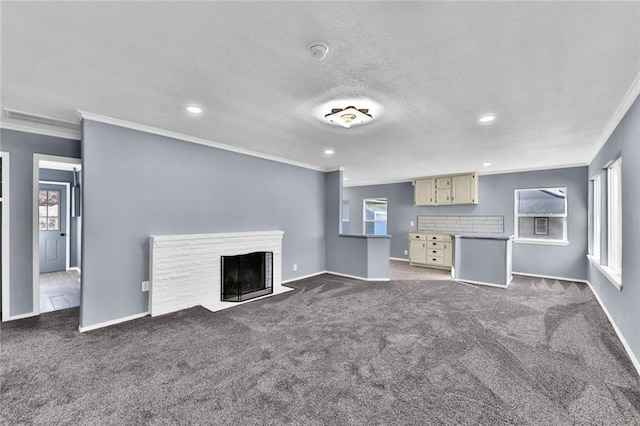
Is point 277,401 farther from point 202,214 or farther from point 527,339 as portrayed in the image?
point 202,214

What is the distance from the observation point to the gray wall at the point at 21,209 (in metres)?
3.32

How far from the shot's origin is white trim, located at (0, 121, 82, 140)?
3254 mm

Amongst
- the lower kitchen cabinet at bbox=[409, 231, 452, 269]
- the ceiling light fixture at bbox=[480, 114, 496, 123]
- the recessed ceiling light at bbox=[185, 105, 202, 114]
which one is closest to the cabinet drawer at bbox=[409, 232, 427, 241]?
the lower kitchen cabinet at bbox=[409, 231, 452, 269]

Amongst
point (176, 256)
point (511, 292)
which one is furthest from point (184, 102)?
point (511, 292)

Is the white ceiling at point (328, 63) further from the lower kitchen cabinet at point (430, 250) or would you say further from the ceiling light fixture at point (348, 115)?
the lower kitchen cabinet at point (430, 250)

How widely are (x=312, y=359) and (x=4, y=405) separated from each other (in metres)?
2.14

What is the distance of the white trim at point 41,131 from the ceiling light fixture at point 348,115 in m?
3.23

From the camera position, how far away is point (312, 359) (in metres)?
2.46

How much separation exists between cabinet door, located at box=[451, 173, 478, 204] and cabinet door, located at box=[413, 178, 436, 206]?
481 millimetres

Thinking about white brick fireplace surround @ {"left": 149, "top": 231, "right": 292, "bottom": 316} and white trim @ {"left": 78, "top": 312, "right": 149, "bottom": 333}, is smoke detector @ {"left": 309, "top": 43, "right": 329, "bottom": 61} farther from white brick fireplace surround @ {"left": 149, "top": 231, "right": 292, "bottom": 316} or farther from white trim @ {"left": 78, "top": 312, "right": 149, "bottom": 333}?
white trim @ {"left": 78, "top": 312, "right": 149, "bottom": 333}

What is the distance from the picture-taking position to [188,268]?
12.5 feet

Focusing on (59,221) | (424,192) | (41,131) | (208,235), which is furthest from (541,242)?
(59,221)

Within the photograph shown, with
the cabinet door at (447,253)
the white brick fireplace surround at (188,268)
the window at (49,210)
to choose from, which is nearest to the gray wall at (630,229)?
the cabinet door at (447,253)

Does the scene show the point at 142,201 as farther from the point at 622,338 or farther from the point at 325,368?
the point at 622,338
